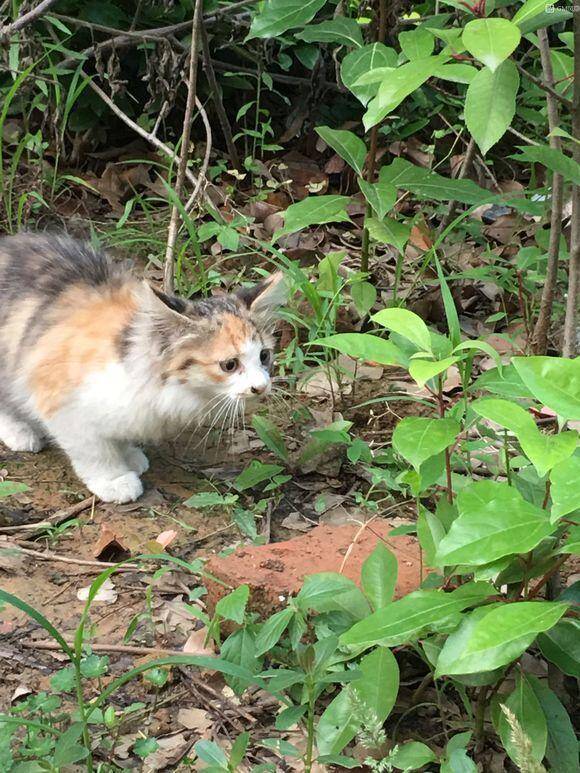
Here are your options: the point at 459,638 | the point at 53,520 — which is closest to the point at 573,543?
the point at 459,638

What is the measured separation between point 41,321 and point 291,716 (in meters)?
2.04

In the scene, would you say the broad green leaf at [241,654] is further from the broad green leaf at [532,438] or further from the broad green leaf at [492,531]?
the broad green leaf at [532,438]

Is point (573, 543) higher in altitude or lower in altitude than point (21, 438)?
higher

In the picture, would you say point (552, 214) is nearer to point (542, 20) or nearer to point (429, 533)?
point (542, 20)

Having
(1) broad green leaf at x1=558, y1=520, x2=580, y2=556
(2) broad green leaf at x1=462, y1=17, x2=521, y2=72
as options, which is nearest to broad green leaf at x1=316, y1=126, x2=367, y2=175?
(2) broad green leaf at x1=462, y1=17, x2=521, y2=72

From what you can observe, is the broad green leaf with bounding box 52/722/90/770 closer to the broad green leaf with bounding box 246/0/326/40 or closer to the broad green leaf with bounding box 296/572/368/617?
the broad green leaf with bounding box 296/572/368/617

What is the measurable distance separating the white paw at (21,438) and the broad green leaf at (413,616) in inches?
86.9

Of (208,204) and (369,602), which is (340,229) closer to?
(208,204)

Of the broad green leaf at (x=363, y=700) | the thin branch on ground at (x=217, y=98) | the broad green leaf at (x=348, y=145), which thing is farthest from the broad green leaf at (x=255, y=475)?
the thin branch on ground at (x=217, y=98)

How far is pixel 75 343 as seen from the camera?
3.44 meters

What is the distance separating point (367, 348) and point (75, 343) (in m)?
1.66

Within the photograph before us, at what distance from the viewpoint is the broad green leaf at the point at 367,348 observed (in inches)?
81.3

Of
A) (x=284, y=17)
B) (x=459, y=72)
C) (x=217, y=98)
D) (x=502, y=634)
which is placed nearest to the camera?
(x=502, y=634)

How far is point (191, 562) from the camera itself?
2.98m
